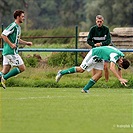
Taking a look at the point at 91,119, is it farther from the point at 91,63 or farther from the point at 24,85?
the point at 24,85

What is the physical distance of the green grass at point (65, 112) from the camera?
1103cm

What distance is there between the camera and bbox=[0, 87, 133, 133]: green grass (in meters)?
11.0

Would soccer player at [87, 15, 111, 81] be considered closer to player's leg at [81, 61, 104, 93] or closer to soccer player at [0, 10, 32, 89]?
player's leg at [81, 61, 104, 93]

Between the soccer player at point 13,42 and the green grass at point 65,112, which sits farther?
the soccer player at point 13,42

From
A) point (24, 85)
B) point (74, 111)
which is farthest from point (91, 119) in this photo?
point (24, 85)

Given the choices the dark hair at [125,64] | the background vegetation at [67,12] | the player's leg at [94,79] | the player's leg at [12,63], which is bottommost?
the background vegetation at [67,12]

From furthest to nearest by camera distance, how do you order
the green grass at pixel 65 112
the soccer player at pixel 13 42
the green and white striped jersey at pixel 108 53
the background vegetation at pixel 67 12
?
the background vegetation at pixel 67 12
the soccer player at pixel 13 42
the green and white striped jersey at pixel 108 53
the green grass at pixel 65 112

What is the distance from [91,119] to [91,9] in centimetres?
7648

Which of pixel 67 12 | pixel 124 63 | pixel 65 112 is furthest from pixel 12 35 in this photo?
pixel 67 12

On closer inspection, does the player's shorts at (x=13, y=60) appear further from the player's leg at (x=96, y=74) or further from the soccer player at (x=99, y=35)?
the soccer player at (x=99, y=35)

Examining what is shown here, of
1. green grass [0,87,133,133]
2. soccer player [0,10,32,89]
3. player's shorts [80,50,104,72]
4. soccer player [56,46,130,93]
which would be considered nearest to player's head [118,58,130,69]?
soccer player [56,46,130,93]

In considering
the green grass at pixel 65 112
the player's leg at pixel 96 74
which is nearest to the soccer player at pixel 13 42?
the green grass at pixel 65 112

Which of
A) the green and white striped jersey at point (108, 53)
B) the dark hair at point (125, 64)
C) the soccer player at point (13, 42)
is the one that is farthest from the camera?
the soccer player at point (13, 42)

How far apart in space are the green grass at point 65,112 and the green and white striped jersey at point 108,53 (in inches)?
36.0
